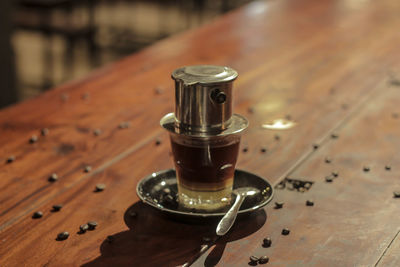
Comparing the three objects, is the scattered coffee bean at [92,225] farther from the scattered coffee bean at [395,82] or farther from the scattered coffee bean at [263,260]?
the scattered coffee bean at [395,82]

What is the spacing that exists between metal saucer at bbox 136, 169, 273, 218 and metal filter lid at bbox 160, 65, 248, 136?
0.40 feet

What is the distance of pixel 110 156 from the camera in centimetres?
132

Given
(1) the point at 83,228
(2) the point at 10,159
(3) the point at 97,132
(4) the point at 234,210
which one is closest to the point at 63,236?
(1) the point at 83,228

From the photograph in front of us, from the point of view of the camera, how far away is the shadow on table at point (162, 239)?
0.92 meters

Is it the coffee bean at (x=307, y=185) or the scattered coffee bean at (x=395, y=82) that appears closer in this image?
the coffee bean at (x=307, y=185)

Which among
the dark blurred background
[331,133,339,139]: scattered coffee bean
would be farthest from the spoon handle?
the dark blurred background

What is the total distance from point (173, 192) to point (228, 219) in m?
0.15

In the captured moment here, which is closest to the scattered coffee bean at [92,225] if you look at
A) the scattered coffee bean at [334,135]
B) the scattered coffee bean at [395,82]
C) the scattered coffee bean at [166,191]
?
the scattered coffee bean at [166,191]

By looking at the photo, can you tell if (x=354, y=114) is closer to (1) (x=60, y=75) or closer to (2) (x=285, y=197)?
(2) (x=285, y=197)

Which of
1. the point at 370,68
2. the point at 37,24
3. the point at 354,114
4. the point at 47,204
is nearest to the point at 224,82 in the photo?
the point at 47,204

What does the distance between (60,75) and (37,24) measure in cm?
55

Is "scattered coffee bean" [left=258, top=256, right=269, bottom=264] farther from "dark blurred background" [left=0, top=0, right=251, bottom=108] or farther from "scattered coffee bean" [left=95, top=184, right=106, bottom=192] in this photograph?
"dark blurred background" [left=0, top=0, right=251, bottom=108]

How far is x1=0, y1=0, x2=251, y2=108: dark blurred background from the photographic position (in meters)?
4.35

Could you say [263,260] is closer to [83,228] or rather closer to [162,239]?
[162,239]
